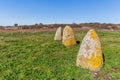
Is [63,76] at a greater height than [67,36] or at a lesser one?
lesser

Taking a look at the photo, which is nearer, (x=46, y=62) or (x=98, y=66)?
(x=98, y=66)

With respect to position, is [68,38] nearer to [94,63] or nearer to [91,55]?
[91,55]

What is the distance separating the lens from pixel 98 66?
49.4ft

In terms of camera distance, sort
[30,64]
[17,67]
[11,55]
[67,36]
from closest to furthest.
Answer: [17,67] → [30,64] → [11,55] → [67,36]

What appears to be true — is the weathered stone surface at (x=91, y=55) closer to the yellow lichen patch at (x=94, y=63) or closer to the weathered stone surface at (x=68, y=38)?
the yellow lichen patch at (x=94, y=63)

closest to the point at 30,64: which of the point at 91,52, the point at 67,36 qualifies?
the point at 91,52

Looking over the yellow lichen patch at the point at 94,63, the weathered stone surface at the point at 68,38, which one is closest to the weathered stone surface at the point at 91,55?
the yellow lichen patch at the point at 94,63

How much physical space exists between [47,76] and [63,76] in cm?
105

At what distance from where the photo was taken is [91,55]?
15.2m

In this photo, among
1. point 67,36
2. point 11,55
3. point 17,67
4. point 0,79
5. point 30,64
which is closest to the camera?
point 0,79

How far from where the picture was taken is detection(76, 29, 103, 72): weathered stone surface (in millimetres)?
15070

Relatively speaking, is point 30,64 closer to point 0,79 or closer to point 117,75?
point 0,79

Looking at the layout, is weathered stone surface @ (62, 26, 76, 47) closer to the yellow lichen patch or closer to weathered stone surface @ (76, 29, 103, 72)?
weathered stone surface @ (76, 29, 103, 72)

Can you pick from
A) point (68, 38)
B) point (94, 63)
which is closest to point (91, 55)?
point (94, 63)
